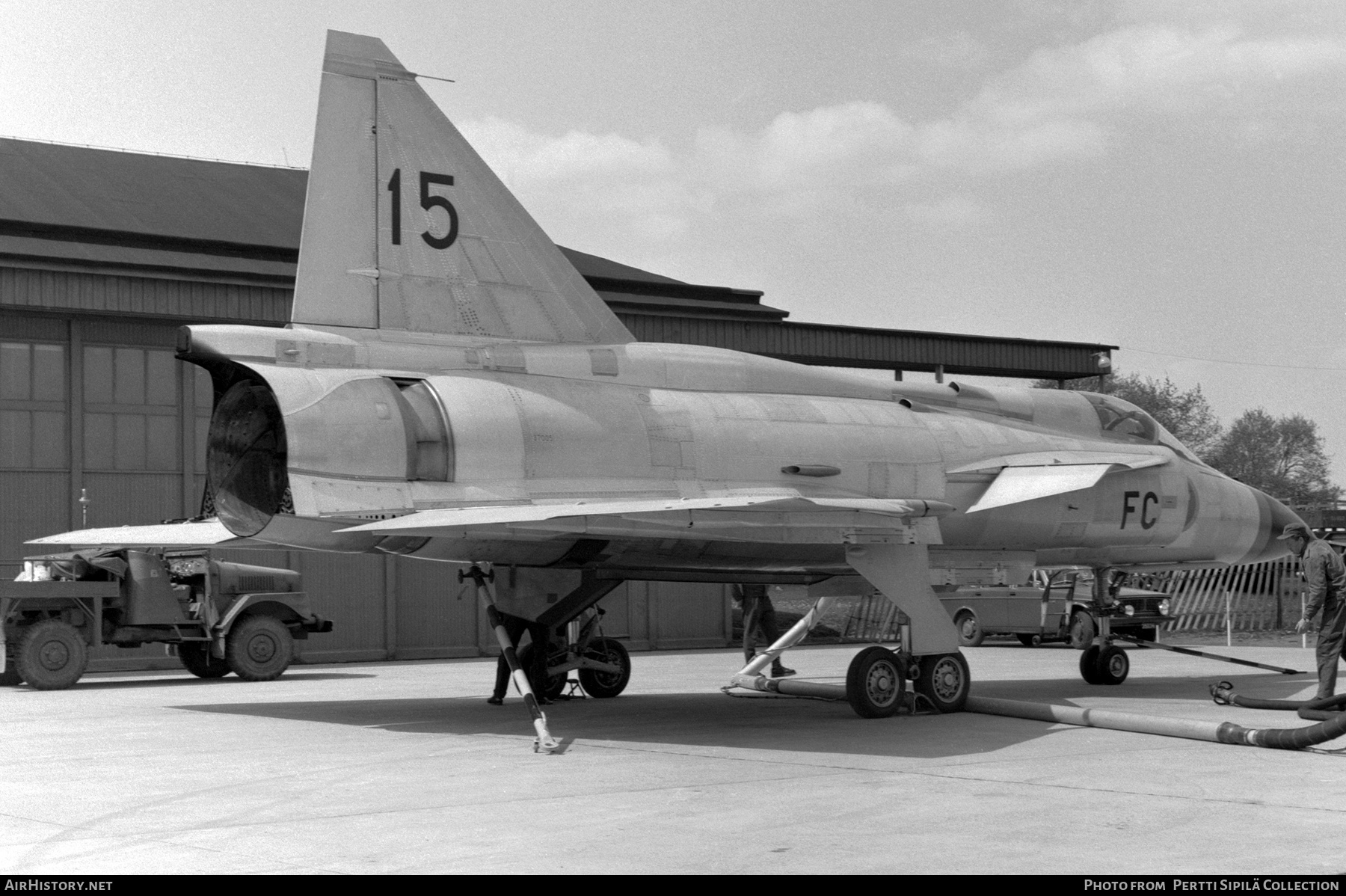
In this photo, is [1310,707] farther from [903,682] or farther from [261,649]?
[261,649]

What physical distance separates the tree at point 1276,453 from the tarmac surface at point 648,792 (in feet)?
259

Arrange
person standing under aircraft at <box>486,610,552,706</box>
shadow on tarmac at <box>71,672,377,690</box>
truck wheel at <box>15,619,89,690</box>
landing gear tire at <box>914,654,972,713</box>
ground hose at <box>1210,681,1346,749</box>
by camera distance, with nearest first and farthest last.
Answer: ground hose at <box>1210,681,1346,749</box>, landing gear tire at <box>914,654,972,713</box>, person standing under aircraft at <box>486,610,552,706</box>, truck wheel at <box>15,619,89,690</box>, shadow on tarmac at <box>71,672,377,690</box>

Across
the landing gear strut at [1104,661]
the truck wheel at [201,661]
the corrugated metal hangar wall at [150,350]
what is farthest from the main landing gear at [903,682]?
the corrugated metal hangar wall at [150,350]

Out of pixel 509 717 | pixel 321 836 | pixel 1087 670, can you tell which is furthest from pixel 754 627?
pixel 321 836

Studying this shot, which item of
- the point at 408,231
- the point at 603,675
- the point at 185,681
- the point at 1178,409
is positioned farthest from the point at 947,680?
the point at 1178,409

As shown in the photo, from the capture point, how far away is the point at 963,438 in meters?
14.6

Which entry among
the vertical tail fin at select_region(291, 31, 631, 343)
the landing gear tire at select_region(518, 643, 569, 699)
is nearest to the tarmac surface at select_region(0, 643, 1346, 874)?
the landing gear tire at select_region(518, 643, 569, 699)

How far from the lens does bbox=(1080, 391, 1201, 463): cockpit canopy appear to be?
53.9 ft

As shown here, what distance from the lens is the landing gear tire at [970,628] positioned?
28656 mm

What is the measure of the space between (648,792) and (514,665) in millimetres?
3225

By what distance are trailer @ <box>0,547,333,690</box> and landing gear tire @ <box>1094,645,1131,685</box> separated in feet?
34.5

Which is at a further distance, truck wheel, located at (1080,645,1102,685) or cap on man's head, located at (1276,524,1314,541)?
truck wheel, located at (1080,645,1102,685)

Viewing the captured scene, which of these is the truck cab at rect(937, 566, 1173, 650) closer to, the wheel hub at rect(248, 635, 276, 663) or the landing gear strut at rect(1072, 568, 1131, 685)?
the landing gear strut at rect(1072, 568, 1131, 685)
